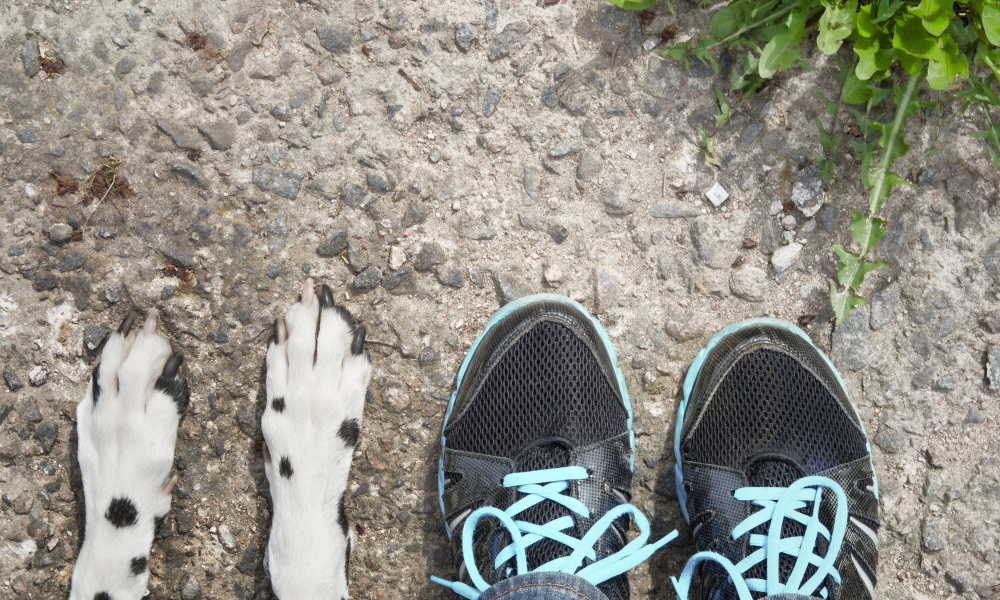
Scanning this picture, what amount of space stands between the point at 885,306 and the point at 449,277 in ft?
5.83

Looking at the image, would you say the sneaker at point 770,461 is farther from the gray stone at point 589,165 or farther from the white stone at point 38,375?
the white stone at point 38,375

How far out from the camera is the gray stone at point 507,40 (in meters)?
2.83

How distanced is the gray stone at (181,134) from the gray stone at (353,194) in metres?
0.59

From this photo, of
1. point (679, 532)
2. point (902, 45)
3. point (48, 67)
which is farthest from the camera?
point (679, 532)

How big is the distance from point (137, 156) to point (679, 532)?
270 centimetres

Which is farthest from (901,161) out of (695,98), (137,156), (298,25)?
(137,156)

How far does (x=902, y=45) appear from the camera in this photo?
8.10 ft

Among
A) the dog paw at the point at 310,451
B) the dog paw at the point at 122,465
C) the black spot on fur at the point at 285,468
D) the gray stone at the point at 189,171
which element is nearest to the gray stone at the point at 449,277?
the dog paw at the point at 310,451

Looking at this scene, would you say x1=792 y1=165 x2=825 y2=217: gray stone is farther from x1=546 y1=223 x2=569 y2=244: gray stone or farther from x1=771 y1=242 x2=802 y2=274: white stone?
x1=546 y1=223 x2=569 y2=244: gray stone

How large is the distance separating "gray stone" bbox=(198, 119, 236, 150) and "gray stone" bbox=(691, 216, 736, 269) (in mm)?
1902

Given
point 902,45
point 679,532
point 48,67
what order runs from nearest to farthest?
point 902,45 → point 48,67 → point 679,532

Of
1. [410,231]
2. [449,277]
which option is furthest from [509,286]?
[410,231]

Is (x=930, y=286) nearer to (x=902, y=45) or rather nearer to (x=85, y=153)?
(x=902, y=45)

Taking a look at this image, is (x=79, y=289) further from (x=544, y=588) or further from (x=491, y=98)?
(x=544, y=588)
